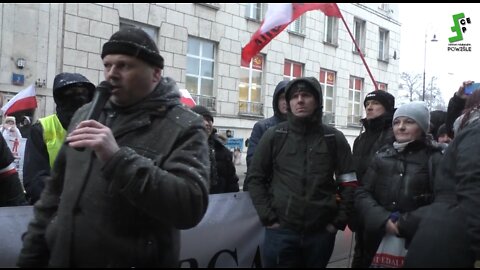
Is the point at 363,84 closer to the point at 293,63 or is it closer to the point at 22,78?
the point at 293,63

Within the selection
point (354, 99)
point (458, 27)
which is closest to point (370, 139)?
point (458, 27)

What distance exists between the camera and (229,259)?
14.4 feet

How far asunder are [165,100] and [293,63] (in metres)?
20.0

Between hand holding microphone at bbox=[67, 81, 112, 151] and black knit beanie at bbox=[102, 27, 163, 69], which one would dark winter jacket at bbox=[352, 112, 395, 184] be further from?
hand holding microphone at bbox=[67, 81, 112, 151]

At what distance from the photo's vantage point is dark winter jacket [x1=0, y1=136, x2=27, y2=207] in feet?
11.6

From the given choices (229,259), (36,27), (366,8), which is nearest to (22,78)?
(36,27)

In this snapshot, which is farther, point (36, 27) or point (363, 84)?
point (363, 84)

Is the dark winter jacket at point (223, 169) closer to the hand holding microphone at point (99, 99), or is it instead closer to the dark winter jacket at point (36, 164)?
the dark winter jacket at point (36, 164)

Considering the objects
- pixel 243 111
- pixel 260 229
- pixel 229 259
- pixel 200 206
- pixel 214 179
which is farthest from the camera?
pixel 243 111

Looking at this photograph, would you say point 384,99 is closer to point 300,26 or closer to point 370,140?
point 370,140

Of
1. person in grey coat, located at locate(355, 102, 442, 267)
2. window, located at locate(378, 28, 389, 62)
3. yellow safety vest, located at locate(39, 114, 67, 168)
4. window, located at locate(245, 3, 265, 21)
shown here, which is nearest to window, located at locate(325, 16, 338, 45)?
window, located at locate(245, 3, 265, 21)

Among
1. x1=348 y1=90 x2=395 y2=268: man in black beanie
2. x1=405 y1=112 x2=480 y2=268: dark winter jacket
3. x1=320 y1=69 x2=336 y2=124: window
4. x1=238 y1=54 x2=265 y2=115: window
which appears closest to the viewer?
x1=405 y1=112 x2=480 y2=268: dark winter jacket

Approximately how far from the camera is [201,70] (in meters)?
18.8

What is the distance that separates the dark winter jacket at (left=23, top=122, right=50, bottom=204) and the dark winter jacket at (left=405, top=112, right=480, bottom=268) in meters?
2.55
